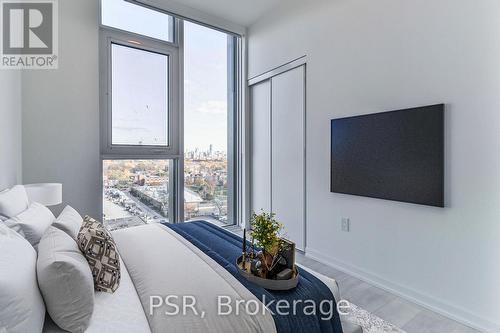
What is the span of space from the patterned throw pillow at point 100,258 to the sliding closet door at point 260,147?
272 centimetres

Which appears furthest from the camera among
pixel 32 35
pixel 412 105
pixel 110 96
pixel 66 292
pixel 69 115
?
pixel 110 96

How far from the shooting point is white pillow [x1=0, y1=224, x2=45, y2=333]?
0.80 metres

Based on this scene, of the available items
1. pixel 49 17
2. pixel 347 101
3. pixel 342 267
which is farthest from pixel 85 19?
pixel 342 267

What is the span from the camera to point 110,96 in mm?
3277

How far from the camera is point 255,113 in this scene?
13.5ft

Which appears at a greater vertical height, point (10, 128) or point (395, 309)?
point (10, 128)

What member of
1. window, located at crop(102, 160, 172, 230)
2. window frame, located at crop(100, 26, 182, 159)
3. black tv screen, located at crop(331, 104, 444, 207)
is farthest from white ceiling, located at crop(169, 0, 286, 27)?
window, located at crop(102, 160, 172, 230)

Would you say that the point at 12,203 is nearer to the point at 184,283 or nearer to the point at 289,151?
the point at 184,283

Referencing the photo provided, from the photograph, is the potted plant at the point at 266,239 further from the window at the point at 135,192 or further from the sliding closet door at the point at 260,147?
the window at the point at 135,192

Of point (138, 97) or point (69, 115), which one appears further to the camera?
point (138, 97)

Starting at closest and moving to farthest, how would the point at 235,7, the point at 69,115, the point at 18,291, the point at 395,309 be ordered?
the point at 18,291 < the point at 395,309 < the point at 69,115 < the point at 235,7

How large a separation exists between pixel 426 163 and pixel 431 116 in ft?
1.19

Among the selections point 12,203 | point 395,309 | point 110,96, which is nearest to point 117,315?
point 12,203

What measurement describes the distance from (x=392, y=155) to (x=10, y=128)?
3.32m
